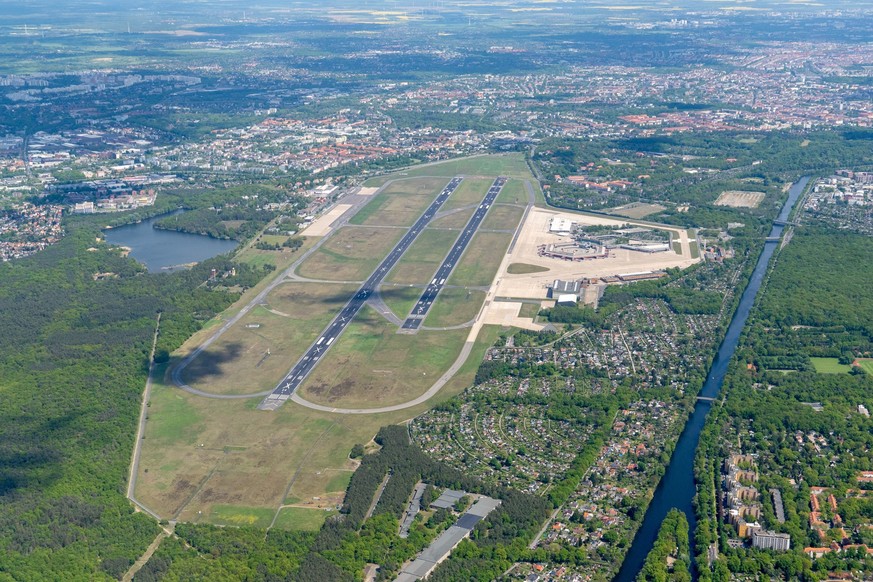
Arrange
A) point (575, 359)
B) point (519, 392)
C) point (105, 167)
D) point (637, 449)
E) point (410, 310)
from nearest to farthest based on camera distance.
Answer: point (637, 449) < point (519, 392) < point (575, 359) < point (410, 310) < point (105, 167)

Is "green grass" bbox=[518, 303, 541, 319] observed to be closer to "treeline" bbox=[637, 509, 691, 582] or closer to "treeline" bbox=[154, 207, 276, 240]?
"treeline" bbox=[637, 509, 691, 582]

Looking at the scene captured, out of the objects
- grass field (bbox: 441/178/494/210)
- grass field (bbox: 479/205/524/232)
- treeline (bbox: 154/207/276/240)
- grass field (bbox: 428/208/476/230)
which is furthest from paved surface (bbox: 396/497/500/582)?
grass field (bbox: 441/178/494/210)

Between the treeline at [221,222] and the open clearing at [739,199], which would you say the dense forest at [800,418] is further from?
the treeline at [221,222]

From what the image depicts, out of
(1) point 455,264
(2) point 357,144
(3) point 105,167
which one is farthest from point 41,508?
(2) point 357,144

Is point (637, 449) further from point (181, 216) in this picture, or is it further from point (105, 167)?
point (105, 167)

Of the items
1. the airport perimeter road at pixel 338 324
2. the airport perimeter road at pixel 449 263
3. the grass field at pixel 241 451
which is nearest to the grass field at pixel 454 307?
the airport perimeter road at pixel 449 263

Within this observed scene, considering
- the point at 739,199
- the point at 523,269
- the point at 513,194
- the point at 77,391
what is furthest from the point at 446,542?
the point at 739,199
